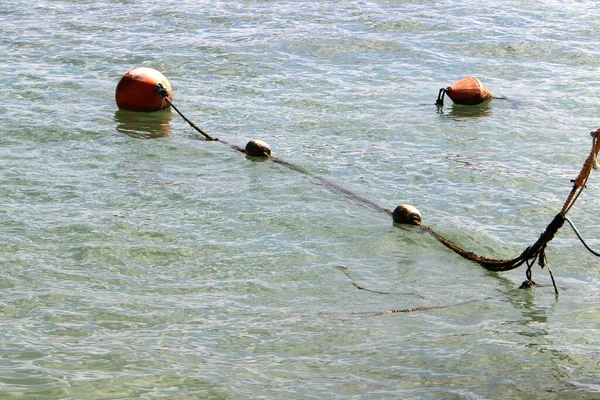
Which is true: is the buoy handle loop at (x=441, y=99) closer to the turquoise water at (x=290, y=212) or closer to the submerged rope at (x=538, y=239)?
the turquoise water at (x=290, y=212)

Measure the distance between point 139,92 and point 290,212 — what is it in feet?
13.3

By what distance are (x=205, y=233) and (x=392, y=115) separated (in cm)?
461

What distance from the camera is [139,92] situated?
1257 centimetres

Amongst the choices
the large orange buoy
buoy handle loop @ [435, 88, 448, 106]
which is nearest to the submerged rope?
the large orange buoy

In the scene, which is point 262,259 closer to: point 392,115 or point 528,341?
point 528,341

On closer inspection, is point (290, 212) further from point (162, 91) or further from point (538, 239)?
point (162, 91)

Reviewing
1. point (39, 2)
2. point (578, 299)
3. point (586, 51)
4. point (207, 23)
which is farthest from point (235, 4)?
point (578, 299)

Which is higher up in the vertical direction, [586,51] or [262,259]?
[586,51]

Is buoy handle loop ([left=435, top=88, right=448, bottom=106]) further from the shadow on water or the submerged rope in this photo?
the shadow on water

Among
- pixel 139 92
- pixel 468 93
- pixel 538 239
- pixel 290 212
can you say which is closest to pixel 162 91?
pixel 139 92

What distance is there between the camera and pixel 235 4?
1902cm

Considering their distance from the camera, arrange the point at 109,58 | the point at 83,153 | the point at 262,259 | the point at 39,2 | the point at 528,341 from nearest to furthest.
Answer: the point at 528,341, the point at 262,259, the point at 83,153, the point at 109,58, the point at 39,2

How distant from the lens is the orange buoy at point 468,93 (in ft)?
43.3

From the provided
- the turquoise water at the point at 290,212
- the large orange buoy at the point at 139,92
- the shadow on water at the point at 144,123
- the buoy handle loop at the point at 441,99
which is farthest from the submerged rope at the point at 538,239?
the buoy handle loop at the point at 441,99
